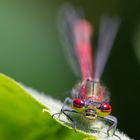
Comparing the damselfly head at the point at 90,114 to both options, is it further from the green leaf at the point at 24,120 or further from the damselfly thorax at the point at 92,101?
the green leaf at the point at 24,120

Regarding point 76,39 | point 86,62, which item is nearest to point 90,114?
point 86,62

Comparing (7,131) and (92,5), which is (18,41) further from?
(7,131)

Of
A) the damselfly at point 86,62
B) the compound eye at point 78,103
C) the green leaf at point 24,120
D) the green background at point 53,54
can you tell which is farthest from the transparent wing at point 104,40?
the green leaf at point 24,120

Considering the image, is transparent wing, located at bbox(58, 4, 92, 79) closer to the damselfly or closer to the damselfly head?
the damselfly

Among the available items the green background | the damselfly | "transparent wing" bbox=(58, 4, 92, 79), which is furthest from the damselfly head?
the green background

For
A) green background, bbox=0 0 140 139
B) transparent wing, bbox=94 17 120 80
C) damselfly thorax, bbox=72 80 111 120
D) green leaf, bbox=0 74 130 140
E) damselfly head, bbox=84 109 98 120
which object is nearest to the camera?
green leaf, bbox=0 74 130 140
